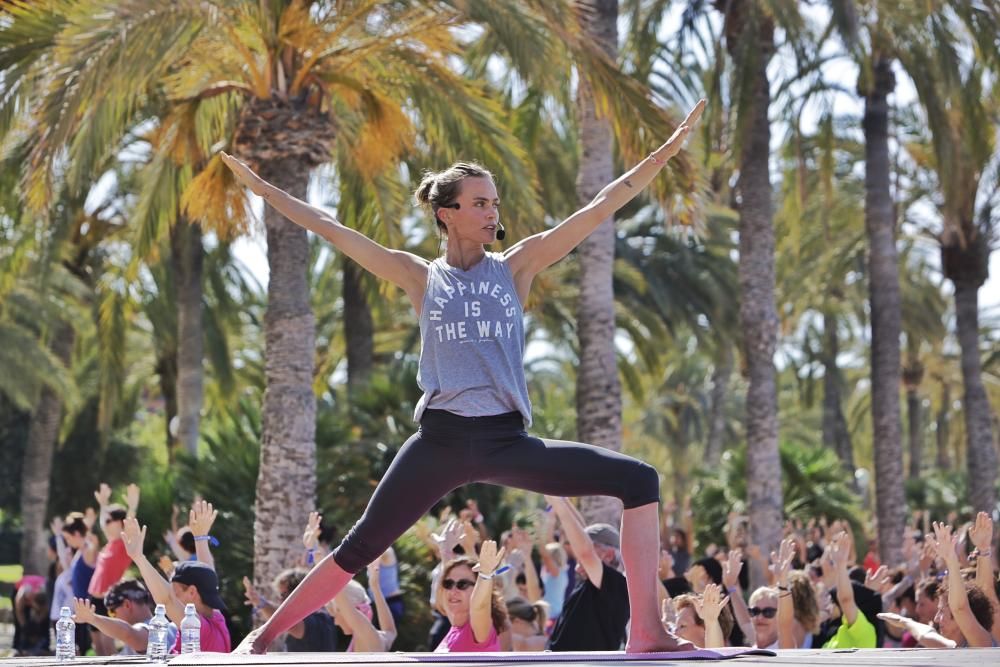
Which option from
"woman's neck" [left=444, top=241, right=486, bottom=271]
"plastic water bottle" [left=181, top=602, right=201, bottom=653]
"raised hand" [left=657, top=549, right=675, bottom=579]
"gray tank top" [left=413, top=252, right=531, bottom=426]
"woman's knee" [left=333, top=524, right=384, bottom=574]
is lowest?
"plastic water bottle" [left=181, top=602, right=201, bottom=653]

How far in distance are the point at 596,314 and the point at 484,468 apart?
9.80 m

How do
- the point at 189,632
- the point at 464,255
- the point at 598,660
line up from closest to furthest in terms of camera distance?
1. the point at 598,660
2. the point at 464,255
3. the point at 189,632

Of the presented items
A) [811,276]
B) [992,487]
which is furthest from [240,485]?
[811,276]

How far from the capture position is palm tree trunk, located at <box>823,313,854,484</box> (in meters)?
33.9

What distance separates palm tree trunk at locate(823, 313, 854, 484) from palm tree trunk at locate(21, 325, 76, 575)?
1616 centimetres

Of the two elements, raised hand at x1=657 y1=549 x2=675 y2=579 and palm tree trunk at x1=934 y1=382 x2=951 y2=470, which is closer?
raised hand at x1=657 y1=549 x2=675 y2=579

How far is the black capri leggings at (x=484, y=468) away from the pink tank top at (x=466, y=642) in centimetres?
231

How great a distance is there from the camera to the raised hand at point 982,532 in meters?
7.65

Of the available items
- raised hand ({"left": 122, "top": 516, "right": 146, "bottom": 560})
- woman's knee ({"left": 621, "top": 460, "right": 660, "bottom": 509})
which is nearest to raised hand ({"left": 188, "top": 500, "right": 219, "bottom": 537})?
raised hand ({"left": 122, "top": 516, "right": 146, "bottom": 560})

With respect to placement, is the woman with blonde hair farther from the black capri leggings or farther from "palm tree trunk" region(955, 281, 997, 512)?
"palm tree trunk" region(955, 281, 997, 512)

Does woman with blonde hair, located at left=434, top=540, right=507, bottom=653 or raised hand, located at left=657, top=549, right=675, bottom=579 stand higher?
raised hand, located at left=657, top=549, right=675, bottom=579

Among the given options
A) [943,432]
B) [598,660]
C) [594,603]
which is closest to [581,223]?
[598,660]

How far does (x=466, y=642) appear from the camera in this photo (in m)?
7.35

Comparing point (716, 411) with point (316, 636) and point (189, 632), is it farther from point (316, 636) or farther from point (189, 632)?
point (189, 632)
